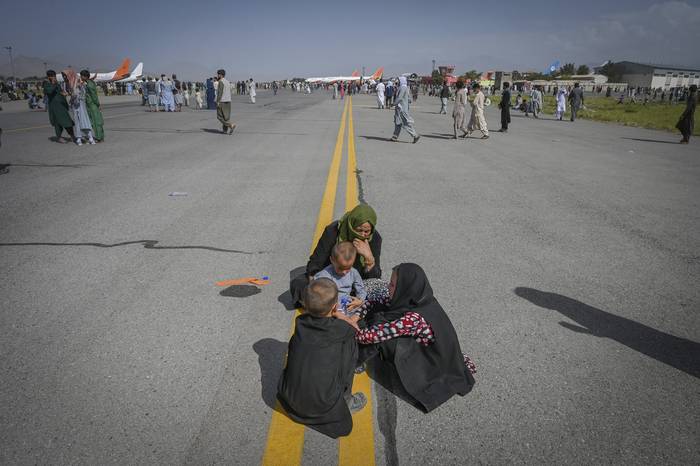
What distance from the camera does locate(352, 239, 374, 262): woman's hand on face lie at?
3490mm

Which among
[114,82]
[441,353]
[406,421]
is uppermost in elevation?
[114,82]

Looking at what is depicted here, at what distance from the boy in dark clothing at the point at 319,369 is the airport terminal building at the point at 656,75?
115600 mm

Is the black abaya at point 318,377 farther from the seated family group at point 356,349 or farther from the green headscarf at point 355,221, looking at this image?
the green headscarf at point 355,221

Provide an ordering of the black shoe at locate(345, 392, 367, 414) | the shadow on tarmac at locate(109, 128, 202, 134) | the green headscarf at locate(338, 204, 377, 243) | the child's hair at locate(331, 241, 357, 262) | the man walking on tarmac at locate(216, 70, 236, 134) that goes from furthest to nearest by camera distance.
Answer: the shadow on tarmac at locate(109, 128, 202, 134), the man walking on tarmac at locate(216, 70, 236, 134), the green headscarf at locate(338, 204, 377, 243), the child's hair at locate(331, 241, 357, 262), the black shoe at locate(345, 392, 367, 414)

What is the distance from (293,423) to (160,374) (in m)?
0.94

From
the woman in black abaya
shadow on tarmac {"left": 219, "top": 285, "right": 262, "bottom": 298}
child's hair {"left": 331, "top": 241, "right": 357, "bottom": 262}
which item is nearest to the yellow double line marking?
the woman in black abaya

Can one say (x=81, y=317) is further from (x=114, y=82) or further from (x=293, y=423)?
(x=114, y=82)

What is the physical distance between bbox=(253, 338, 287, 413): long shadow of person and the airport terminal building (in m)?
115

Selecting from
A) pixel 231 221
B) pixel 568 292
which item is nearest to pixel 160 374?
pixel 231 221

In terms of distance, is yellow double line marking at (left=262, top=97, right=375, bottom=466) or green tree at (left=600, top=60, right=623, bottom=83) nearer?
yellow double line marking at (left=262, top=97, right=375, bottom=466)

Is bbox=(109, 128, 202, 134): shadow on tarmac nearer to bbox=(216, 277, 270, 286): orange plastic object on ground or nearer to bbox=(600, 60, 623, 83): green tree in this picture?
bbox=(216, 277, 270, 286): orange plastic object on ground

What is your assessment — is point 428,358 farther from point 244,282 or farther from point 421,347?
Answer: point 244,282

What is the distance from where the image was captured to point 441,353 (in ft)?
8.25

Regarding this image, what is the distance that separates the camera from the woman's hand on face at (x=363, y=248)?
349 centimetres
